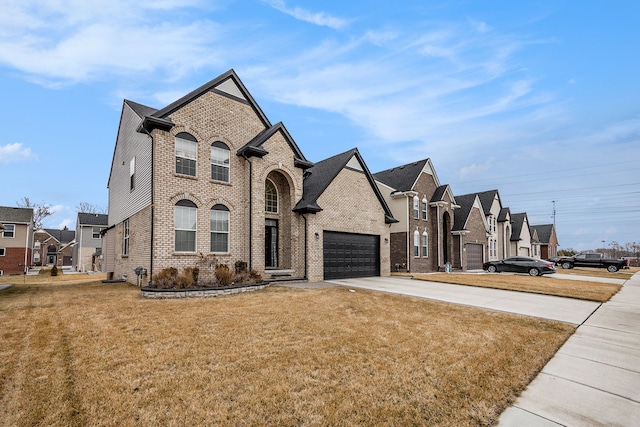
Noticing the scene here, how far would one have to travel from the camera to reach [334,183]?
56.4 ft

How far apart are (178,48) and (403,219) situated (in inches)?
756

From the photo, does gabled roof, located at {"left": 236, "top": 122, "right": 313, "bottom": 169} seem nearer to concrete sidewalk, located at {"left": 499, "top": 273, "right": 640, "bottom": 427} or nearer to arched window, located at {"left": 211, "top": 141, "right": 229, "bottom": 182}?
arched window, located at {"left": 211, "top": 141, "right": 229, "bottom": 182}

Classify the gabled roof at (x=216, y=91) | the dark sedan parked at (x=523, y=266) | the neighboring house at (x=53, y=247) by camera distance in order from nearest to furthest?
the gabled roof at (x=216, y=91) → the dark sedan parked at (x=523, y=266) → the neighboring house at (x=53, y=247)

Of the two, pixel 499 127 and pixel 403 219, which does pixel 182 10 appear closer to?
pixel 403 219

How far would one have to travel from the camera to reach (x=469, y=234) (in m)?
29.8

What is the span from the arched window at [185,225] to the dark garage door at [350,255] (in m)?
6.83

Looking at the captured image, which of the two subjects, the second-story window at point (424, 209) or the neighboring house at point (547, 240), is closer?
the second-story window at point (424, 209)

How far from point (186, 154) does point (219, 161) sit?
1504 mm

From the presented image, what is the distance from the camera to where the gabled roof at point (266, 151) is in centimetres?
1452

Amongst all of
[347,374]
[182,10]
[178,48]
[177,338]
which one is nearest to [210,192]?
[178,48]

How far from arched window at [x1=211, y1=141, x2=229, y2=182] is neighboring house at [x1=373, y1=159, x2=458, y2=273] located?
50.3ft

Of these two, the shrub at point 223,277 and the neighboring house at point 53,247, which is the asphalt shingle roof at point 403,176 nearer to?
the shrub at point 223,277

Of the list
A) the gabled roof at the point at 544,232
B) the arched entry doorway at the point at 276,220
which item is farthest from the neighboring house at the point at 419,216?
the gabled roof at the point at 544,232

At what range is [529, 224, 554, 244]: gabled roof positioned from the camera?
52.9m
